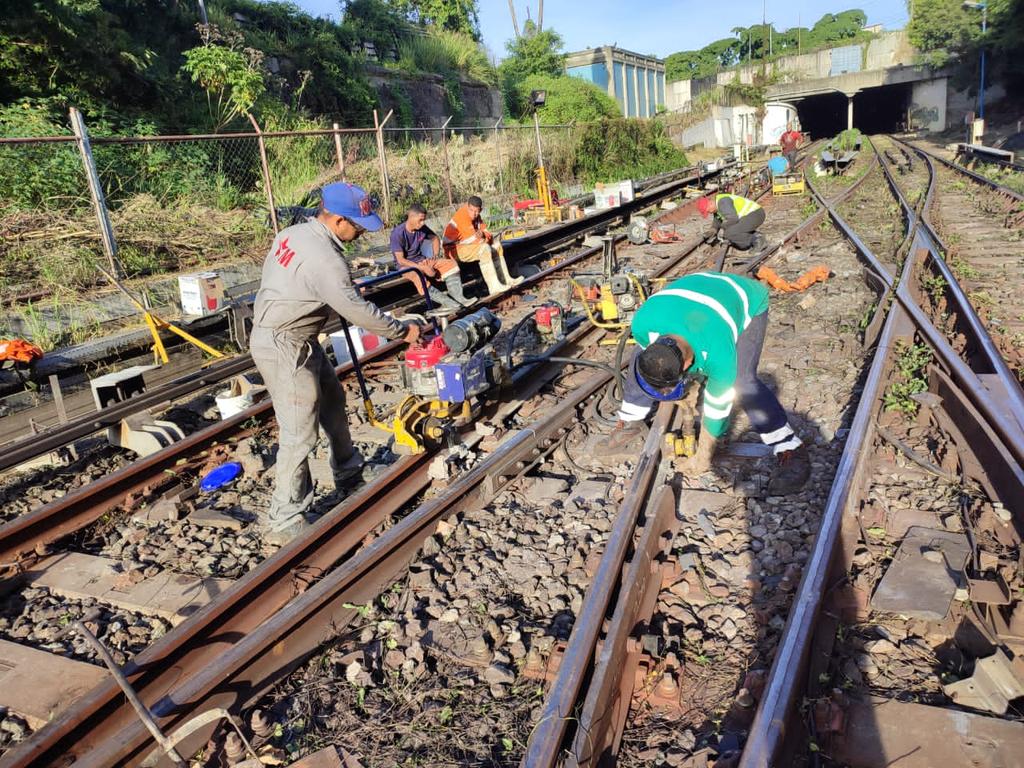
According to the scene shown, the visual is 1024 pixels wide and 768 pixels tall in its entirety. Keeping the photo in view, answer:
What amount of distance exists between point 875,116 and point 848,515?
75029 mm

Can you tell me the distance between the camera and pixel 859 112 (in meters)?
67.4

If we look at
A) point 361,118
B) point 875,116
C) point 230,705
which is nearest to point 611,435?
point 230,705

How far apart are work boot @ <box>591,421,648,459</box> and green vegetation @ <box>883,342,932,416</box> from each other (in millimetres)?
1900

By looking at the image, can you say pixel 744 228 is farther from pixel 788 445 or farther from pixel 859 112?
pixel 859 112

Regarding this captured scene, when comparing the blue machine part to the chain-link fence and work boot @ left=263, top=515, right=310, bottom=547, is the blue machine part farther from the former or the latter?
the chain-link fence

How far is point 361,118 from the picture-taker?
69.2ft

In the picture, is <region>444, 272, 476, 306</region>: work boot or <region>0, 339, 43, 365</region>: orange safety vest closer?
<region>0, 339, 43, 365</region>: orange safety vest

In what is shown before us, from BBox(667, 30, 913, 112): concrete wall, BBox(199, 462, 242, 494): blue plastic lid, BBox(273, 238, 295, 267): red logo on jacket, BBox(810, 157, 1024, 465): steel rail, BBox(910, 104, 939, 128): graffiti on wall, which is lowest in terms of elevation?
BBox(199, 462, 242, 494): blue plastic lid

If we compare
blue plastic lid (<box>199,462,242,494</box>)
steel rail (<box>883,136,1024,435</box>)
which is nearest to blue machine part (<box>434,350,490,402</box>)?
blue plastic lid (<box>199,462,242,494</box>)

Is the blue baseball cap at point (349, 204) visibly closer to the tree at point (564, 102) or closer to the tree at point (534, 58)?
the tree at point (564, 102)

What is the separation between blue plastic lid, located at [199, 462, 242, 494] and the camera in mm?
5348

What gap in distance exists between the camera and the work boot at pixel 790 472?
4.57 meters

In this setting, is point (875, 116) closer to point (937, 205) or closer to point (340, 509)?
point (937, 205)

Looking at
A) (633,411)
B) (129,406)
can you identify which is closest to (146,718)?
(633,411)
